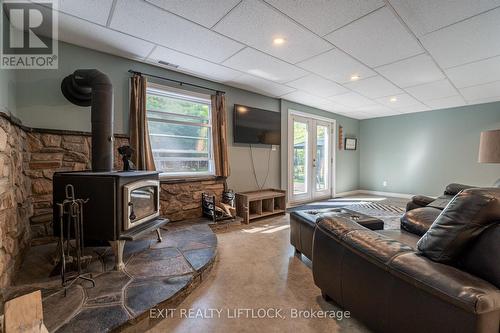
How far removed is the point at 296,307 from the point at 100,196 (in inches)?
69.4

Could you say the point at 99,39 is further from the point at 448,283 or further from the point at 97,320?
the point at 448,283

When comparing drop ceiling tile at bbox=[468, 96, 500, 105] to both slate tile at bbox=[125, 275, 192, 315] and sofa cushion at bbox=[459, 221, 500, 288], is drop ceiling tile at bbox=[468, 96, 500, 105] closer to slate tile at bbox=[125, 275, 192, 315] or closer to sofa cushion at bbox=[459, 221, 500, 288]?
A: sofa cushion at bbox=[459, 221, 500, 288]

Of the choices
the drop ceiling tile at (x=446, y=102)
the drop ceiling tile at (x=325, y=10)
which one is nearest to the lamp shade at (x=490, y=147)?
the drop ceiling tile at (x=325, y=10)

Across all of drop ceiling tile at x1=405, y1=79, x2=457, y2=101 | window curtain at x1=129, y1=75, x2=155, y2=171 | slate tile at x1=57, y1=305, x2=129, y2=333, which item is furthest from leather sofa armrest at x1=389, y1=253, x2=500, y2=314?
drop ceiling tile at x1=405, y1=79, x2=457, y2=101

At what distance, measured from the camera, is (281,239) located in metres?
3.03

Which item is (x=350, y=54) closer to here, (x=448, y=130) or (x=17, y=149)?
(x=17, y=149)

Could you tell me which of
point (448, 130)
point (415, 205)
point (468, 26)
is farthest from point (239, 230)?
point (448, 130)

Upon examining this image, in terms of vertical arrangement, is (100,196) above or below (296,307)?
above

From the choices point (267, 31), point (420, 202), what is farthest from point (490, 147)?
point (267, 31)

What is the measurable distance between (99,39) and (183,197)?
85.0 inches

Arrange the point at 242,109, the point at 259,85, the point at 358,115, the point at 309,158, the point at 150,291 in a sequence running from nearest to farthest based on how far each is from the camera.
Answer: the point at 150,291, the point at 259,85, the point at 242,109, the point at 309,158, the point at 358,115

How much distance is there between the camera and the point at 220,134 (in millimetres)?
3719

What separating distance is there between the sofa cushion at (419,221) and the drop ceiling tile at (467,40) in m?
1.77

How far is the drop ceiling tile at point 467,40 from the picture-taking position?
208 cm
